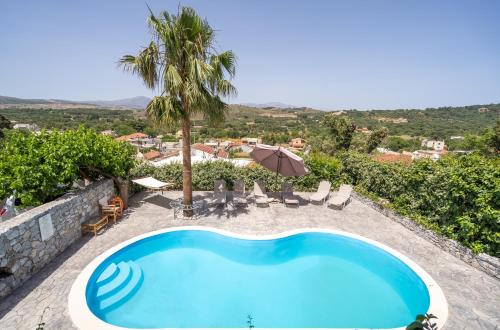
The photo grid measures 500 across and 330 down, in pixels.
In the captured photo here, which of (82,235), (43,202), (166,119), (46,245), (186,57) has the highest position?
(186,57)

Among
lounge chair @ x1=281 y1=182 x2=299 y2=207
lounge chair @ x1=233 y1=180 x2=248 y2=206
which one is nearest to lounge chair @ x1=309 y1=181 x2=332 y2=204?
lounge chair @ x1=281 y1=182 x2=299 y2=207

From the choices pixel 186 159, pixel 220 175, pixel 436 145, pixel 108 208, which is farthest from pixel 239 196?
pixel 436 145

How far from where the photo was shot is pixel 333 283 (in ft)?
22.0

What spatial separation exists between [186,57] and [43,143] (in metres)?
5.00

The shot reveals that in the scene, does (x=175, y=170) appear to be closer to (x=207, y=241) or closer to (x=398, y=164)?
(x=207, y=241)

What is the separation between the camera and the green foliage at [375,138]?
29645mm

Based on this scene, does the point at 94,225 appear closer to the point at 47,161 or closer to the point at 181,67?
the point at 47,161

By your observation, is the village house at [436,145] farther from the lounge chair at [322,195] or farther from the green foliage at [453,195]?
the lounge chair at [322,195]

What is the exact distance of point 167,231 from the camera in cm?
828

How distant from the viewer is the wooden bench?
776cm

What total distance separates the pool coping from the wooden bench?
1.17m

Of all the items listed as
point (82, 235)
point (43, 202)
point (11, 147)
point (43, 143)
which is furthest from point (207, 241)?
point (11, 147)

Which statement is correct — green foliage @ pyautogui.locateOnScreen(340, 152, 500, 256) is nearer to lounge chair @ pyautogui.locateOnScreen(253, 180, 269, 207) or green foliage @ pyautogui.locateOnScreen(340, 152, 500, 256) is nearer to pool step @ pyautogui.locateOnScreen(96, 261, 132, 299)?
lounge chair @ pyautogui.locateOnScreen(253, 180, 269, 207)

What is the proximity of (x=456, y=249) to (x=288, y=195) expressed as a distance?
6.14 metres
